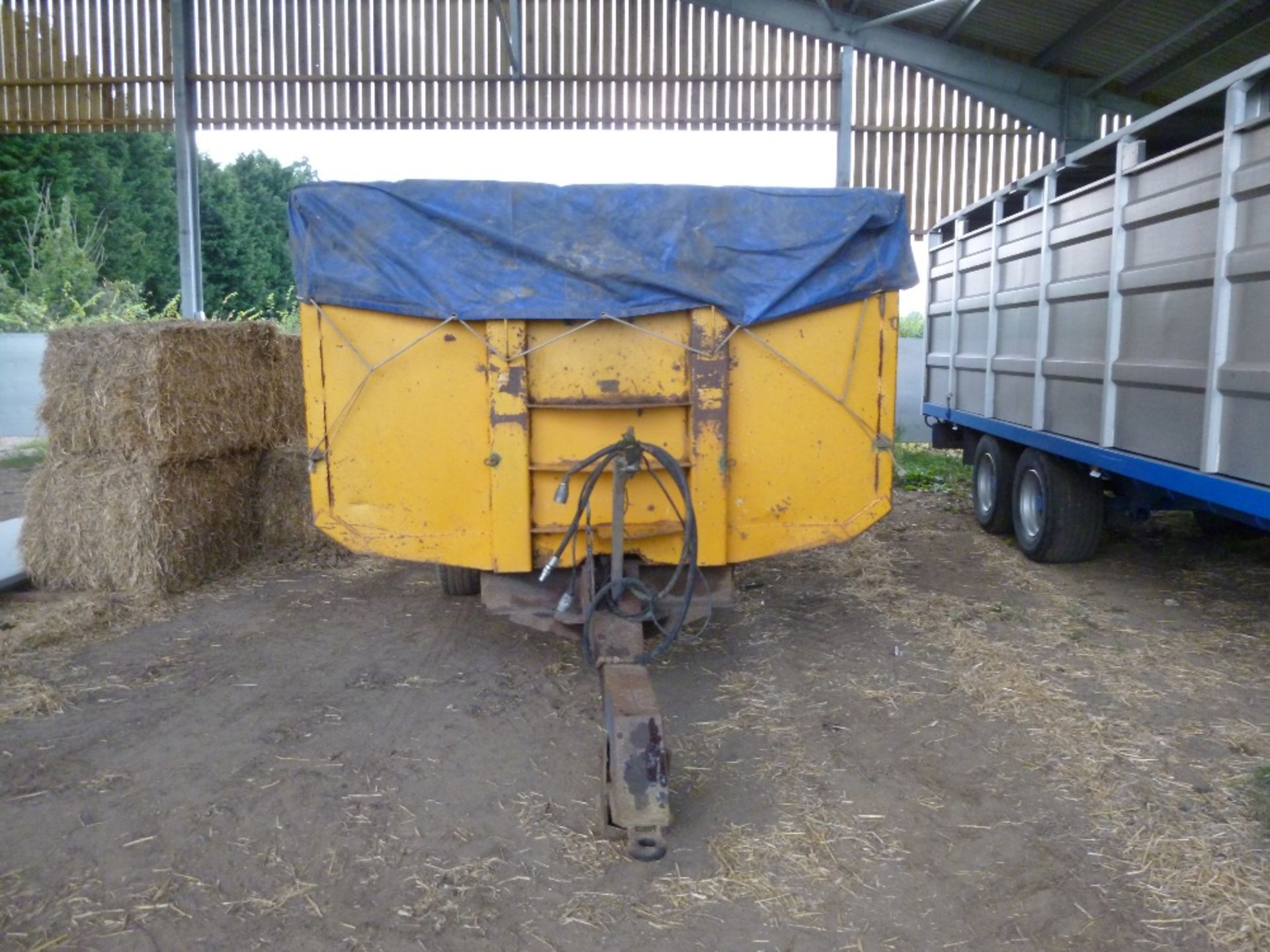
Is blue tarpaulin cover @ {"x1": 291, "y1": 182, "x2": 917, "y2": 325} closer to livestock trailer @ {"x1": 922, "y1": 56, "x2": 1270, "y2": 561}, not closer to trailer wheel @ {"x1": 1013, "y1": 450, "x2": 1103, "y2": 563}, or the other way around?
livestock trailer @ {"x1": 922, "y1": 56, "x2": 1270, "y2": 561}

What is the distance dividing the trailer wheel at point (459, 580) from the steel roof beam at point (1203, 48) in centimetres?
826

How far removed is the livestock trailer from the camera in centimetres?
488

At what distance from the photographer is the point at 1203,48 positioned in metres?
10.5

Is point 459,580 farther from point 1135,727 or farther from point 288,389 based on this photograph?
point 1135,727

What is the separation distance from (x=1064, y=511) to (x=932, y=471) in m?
5.06

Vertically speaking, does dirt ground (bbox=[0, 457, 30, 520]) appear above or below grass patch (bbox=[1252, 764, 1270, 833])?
above

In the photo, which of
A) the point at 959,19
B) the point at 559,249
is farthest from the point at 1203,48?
the point at 559,249

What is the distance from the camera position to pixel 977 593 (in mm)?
6961

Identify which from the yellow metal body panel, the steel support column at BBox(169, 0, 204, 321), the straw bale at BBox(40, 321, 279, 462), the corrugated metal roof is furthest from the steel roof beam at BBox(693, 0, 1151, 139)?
the yellow metal body panel

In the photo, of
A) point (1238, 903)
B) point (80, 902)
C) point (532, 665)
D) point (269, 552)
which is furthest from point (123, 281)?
point (1238, 903)

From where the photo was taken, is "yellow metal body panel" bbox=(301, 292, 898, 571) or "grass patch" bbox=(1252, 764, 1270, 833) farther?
"yellow metal body panel" bbox=(301, 292, 898, 571)

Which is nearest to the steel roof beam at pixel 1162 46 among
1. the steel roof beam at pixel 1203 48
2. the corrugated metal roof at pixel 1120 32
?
the corrugated metal roof at pixel 1120 32

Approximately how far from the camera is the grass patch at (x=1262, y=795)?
3.67 meters

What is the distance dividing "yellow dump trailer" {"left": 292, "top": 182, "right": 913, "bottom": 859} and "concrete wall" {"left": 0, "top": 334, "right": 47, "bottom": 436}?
1222 cm
